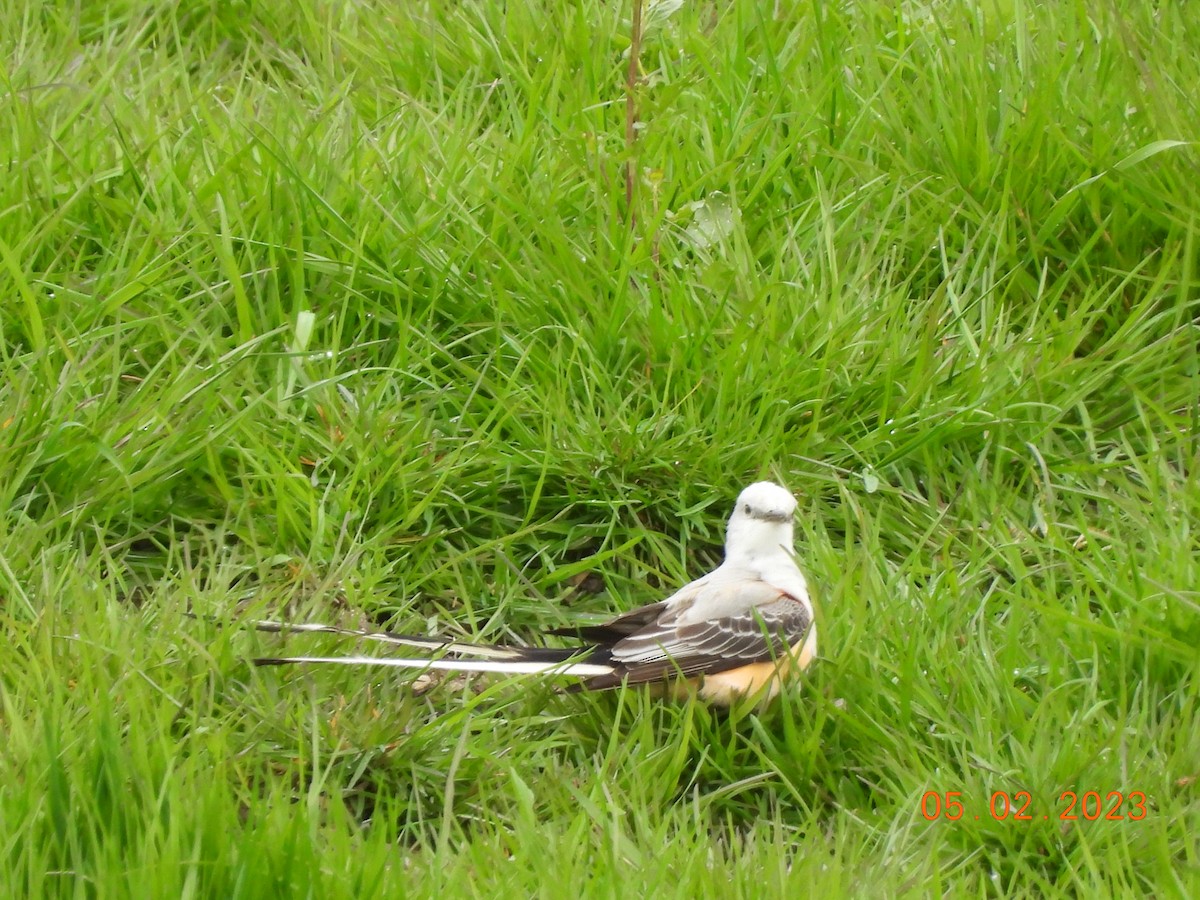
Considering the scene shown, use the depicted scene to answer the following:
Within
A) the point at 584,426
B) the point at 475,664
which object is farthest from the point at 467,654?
the point at 584,426

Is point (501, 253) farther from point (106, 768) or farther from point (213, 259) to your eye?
point (106, 768)

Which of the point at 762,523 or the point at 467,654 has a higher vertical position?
the point at 762,523

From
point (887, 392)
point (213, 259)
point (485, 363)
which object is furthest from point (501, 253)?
point (887, 392)

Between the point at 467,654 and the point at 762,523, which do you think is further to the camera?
the point at 762,523

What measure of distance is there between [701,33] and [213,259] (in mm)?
2064

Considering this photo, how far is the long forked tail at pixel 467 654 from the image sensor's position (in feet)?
11.8

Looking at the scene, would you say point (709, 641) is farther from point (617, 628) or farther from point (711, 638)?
point (617, 628)

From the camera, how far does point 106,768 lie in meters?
2.93

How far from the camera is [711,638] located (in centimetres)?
375

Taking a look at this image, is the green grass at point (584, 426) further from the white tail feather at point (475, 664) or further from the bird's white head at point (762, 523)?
the bird's white head at point (762, 523)
